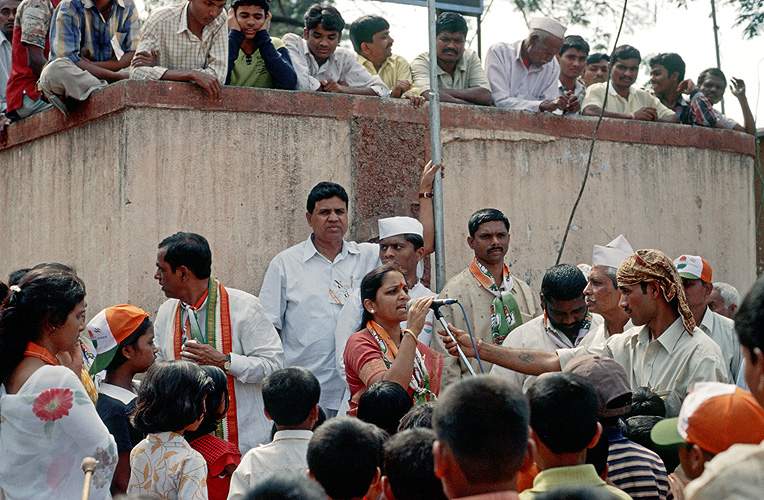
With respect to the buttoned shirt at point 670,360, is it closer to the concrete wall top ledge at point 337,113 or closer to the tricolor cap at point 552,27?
the concrete wall top ledge at point 337,113

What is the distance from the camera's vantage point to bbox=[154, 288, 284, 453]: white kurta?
16.8ft

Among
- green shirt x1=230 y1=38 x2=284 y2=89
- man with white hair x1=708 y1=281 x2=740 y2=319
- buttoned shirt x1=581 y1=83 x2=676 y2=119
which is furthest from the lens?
buttoned shirt x1=581 y1=83 x2=676 y2=119

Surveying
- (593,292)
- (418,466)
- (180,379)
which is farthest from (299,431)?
(593,292)

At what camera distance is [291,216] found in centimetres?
636

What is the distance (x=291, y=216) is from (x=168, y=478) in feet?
9.91

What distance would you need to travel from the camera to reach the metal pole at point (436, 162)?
625 centimetres

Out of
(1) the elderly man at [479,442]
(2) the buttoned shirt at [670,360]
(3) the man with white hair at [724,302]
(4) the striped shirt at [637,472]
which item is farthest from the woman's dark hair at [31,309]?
(3) the man with white hair at [724,302]

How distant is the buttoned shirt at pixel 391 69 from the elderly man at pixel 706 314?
9.47ft

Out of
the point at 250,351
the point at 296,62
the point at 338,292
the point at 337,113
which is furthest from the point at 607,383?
the point at 296,62

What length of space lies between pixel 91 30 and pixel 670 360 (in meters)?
4.57

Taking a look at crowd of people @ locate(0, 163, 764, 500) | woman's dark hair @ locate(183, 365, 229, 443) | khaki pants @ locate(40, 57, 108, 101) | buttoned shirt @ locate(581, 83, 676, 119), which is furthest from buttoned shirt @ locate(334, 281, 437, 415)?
buttoned shirt @ locate(581, 83, 676, 119)

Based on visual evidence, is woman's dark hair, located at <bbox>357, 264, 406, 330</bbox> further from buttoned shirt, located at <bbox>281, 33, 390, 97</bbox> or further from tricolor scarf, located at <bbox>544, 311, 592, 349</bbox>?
buttoned shirt, located at <bbox>281, 33, 390, 97</bbox>

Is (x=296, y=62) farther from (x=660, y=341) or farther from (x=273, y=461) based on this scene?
(x=273, y=461)

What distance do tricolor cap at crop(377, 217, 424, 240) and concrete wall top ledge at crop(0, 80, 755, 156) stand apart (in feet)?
3.00
